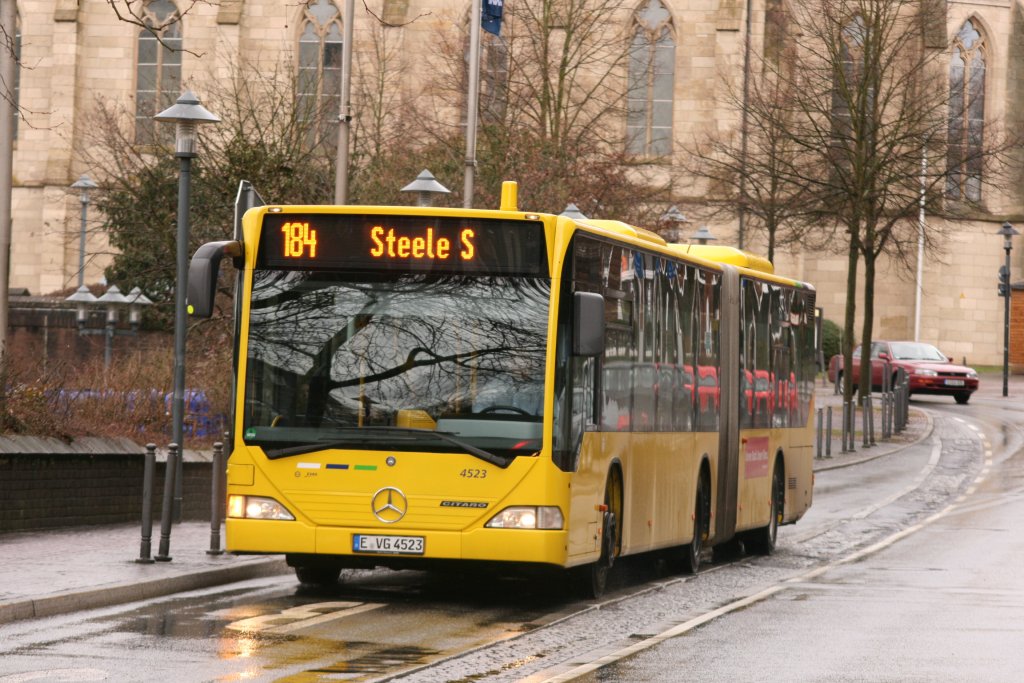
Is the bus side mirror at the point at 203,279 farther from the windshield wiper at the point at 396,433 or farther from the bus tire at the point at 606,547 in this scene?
the bus tire at the point at 606,547

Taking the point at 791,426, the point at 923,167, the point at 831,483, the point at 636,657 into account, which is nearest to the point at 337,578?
the point at 636,657

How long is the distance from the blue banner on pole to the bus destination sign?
13639 mm

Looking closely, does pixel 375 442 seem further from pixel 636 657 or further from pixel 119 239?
pixel 119 239

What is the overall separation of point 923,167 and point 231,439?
101ft

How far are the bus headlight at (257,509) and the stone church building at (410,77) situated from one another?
138ft

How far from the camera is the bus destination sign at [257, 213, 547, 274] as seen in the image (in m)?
13.1

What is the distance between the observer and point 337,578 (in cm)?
1495

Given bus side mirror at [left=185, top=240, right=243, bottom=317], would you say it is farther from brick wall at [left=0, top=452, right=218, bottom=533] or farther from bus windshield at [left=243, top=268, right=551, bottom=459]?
brick wall at [left=0, top=452, right=218, bottom=533]

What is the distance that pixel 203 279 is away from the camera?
12.4 metres

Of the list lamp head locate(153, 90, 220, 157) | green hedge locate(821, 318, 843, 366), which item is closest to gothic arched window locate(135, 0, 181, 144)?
green hedge locate(821, 318, 843, 366)

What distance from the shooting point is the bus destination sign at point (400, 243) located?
516 inches

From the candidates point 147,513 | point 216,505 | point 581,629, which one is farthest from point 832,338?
point 581,629

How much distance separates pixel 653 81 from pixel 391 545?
4735 cm

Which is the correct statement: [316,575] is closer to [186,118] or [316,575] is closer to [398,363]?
[398,363]
